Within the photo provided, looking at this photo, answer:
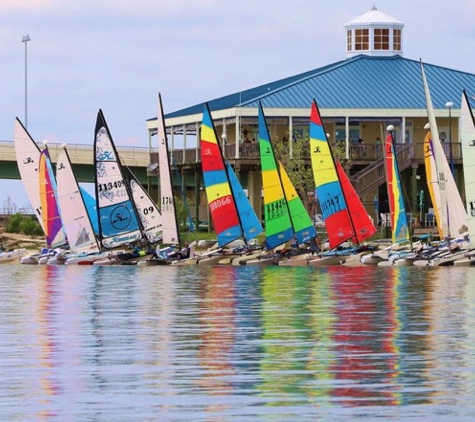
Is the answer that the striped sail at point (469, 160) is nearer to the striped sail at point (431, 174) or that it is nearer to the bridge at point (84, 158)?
the striped sail at point (431, 174)

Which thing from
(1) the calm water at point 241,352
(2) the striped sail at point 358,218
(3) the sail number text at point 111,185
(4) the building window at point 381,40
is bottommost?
(1) the calm water at point 241,352

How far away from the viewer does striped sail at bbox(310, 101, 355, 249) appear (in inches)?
2648

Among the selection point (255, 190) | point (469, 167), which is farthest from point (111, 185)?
point (255, 190)

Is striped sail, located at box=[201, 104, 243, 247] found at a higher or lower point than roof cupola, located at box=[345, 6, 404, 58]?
lower

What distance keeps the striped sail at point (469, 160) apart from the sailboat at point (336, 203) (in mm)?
7423

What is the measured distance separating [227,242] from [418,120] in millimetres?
25472

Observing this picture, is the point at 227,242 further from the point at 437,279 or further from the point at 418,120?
the point at 418,120

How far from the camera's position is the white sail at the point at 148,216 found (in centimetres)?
7256

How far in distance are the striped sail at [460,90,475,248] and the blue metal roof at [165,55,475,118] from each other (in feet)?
95.5

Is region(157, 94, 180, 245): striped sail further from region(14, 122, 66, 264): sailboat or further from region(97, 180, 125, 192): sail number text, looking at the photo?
region(14, 122, 66, 264): sailboat

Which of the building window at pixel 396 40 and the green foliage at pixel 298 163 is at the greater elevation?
the building window at pixel 396 40

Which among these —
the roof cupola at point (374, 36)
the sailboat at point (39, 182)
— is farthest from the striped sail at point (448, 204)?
the roof cupola at point (374, 36)

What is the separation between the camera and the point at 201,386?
984 inches

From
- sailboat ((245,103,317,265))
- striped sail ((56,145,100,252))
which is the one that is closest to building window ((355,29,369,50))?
striped sail ((56,145,100,252))
